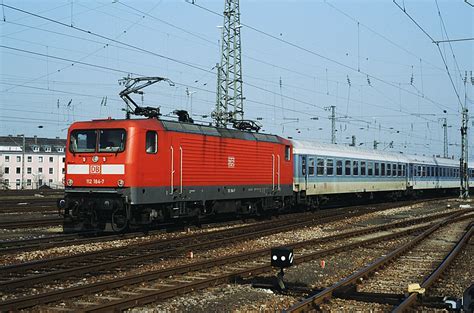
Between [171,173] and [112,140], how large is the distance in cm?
228

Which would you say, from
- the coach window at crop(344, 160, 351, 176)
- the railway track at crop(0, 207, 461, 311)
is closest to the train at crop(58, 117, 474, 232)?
the railway track at crop(0, 207, 461, 311)

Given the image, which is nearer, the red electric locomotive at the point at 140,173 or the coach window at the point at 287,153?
the red electric locomotive at the point at 140,173

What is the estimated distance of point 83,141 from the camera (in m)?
17.8

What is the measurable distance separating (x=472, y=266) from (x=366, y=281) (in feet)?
11.0

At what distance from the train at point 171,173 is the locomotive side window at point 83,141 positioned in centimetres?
3

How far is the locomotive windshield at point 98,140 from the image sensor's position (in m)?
17.2

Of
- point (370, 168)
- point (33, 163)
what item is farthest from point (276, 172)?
point (33, 163)

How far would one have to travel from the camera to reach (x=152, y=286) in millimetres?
10211

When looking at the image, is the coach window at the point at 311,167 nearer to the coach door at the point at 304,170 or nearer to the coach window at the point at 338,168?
the coach door at the point at 304,170

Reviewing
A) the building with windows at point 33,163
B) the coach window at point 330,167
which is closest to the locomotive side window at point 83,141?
the coach window at point 330,167

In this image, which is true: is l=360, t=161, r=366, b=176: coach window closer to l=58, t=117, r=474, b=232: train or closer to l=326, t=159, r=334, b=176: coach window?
l=326, t=159, r=334, b=176: coach window

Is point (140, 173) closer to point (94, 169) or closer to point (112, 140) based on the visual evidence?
point (112, 140)

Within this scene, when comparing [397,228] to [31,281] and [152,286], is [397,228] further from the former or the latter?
[31,281]

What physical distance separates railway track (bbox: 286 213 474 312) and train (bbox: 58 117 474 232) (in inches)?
297
